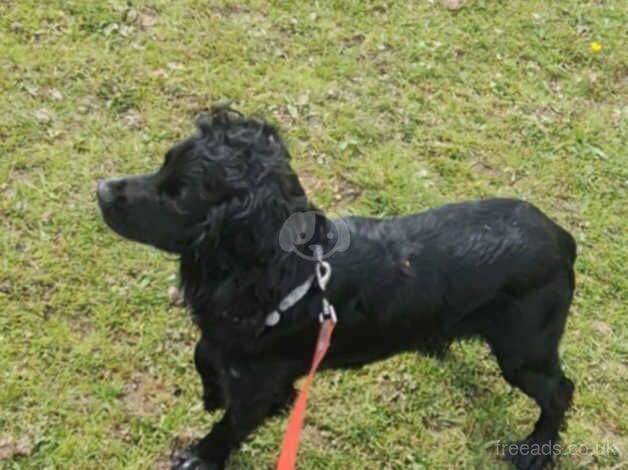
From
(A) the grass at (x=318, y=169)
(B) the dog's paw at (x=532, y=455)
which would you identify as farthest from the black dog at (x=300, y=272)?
(A) the grass at (x=318, y=169)

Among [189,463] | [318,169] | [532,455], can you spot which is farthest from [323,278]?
[318,169]

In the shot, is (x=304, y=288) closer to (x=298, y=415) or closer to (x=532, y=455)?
(x=298, y=415)

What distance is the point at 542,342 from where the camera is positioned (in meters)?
3.81

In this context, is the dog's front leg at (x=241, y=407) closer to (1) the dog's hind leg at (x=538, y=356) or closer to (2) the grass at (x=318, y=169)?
(2) the grass at (x=318, y=169)

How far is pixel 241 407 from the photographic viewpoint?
3.72 metres

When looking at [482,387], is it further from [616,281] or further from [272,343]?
[272,343]

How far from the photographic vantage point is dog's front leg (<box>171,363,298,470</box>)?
3.59 meters

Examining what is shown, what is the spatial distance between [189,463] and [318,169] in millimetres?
2054

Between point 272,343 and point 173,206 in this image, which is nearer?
point 173,206

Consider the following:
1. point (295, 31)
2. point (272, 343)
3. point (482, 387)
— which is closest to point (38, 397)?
point (272, 343)

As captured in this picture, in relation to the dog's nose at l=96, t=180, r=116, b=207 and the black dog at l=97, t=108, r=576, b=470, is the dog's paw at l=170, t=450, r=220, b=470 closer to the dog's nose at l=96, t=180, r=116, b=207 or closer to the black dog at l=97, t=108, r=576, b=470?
the black dog at l=97, t=108, r=576, b=470

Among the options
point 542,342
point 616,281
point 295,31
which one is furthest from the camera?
point 295,31

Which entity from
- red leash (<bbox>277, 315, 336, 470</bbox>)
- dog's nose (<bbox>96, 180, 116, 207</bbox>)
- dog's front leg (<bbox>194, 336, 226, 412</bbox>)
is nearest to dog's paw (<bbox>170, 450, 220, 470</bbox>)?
dog's front leg (<bbox>194, 336, 226, 412</bbox>)

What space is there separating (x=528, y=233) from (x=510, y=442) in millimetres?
1295
